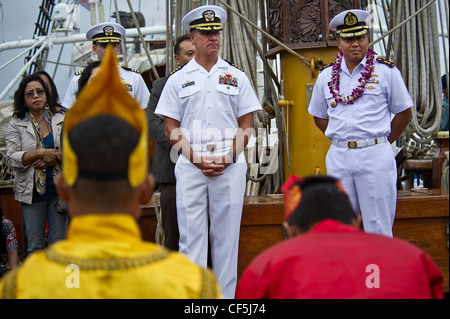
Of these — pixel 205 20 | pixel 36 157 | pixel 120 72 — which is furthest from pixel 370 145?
pixel 36 157

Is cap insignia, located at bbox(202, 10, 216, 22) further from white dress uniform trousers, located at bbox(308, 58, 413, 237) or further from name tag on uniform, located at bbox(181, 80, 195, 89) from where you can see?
white dress uniform trousers, located at bbox(308, 58, 413, 237)

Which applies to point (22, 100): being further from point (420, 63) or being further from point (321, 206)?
point (321, 206)

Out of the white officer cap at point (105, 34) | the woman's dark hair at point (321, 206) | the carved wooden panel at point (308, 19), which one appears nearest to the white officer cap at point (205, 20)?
the carved wooden panel at point (308, 19)

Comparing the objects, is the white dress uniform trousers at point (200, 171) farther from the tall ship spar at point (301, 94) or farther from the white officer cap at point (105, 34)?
the white officer cap at point (105, 34)

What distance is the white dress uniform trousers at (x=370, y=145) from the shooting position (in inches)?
163

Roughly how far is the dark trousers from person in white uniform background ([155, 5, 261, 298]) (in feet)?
0.82

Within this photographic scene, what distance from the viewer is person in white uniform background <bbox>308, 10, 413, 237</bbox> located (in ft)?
13.6

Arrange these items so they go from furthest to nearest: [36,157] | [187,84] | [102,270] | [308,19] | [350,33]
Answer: [308,19]
[36,157]
[350,33]
[187,84]
[102,270]

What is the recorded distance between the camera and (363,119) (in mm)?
4219

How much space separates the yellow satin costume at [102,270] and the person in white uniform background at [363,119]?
262cm

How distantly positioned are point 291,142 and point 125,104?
391cm

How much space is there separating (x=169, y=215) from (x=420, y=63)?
107 inches

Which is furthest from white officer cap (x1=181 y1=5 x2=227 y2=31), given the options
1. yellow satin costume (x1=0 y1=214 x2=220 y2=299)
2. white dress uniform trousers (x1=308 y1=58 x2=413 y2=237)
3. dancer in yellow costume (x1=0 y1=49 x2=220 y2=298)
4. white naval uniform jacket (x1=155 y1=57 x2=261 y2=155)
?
yellow satin costume (x1=0 y1=214 x2=220 y2=299)
